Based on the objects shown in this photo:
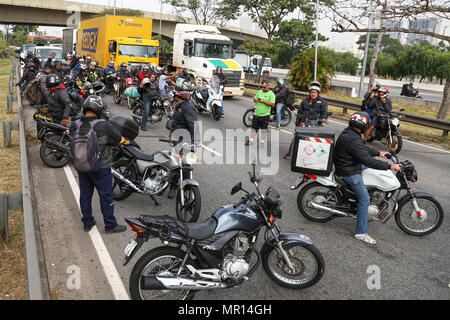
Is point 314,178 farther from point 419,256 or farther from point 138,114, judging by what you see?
point 138,114

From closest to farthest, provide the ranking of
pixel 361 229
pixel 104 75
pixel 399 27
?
pixel 361 229
pixel 399 27
pixel 104 75

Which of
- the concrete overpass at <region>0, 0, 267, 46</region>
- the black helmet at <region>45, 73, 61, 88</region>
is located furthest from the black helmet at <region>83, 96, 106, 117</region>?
the concrete overpass at <region>0, 0, 267, 46</region>

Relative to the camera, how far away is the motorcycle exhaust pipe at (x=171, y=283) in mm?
3750

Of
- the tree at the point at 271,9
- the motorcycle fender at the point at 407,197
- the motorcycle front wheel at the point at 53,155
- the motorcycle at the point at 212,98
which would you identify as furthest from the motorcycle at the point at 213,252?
the tree at the point at 271,9

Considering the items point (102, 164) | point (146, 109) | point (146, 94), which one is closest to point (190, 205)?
point (102, 164)

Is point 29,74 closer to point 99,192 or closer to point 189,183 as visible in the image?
point 99,192

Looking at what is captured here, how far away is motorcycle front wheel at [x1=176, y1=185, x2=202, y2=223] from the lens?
582 cm

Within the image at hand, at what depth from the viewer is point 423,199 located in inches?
231

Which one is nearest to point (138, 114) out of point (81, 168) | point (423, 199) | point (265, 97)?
point (265, 97)

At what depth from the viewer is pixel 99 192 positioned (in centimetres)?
530

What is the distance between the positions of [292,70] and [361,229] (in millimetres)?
21129

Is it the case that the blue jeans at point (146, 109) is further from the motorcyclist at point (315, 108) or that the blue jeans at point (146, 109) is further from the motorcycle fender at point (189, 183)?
the motorcycle fender at point (189, 183)

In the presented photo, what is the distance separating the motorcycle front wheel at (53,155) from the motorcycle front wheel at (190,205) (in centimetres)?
356

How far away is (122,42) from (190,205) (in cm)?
1762
